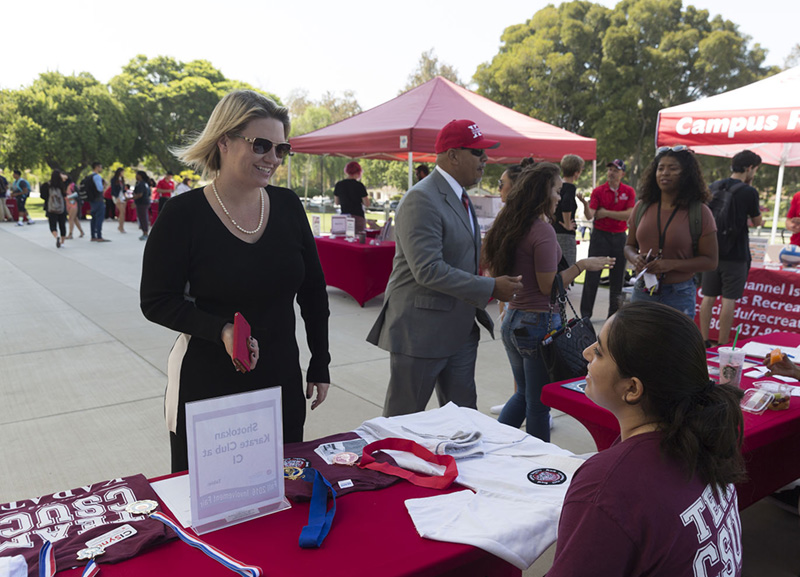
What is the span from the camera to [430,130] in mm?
7742

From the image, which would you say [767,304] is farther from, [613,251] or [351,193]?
[351,193]

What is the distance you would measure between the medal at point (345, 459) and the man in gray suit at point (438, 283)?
3.46ft

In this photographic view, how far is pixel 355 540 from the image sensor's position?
1329 millimetres

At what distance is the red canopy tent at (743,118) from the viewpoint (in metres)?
4.96

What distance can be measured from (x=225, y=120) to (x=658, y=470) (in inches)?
59.8

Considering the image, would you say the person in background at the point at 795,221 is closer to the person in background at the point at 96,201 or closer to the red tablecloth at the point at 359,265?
the red tablecloth at the point at 359,265

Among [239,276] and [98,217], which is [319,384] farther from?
[98,217]

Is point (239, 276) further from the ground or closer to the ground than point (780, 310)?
further from the ground

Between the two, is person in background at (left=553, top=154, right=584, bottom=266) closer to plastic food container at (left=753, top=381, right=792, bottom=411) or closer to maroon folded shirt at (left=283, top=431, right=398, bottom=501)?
plastic food container at (left=753, top=381, right=792, bottom=411)

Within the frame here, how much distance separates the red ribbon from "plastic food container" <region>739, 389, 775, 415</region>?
4.61 feet

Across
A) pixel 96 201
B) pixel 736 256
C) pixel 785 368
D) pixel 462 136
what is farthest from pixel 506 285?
pixel 96 201

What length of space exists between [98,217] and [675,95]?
24.3 metres

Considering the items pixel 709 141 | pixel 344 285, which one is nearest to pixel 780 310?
pixel 709 141

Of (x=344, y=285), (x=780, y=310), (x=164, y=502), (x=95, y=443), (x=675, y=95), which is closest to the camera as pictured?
(x=164, y=502)
